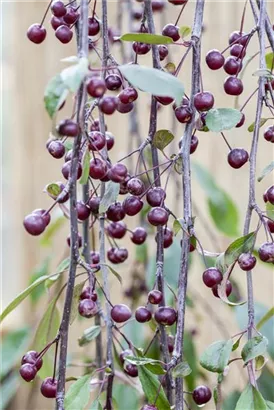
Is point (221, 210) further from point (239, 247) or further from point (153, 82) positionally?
point (153, 82)

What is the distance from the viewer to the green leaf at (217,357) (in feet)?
1.69

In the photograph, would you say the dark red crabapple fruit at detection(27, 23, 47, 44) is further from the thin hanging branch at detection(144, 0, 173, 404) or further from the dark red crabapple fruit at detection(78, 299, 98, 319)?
the dark red crabapple fruit at detection(78, 299, 98, 319)

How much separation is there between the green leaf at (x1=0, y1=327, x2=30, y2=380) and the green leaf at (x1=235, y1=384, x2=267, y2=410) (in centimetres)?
82

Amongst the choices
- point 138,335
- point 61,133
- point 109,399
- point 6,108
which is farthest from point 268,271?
point 61,133

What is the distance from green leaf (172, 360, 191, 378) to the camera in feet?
1.65

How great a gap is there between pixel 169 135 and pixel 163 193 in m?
0.07

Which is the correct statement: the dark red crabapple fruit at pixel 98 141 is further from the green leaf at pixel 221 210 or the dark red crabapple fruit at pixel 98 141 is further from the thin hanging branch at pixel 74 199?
the green leaf at pixel 221 210

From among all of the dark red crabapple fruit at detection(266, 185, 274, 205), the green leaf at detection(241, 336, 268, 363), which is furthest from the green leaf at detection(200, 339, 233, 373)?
the dark red crabapple fruit at detection(266, 185, 274, 205)

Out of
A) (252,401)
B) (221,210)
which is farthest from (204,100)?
(221,210)

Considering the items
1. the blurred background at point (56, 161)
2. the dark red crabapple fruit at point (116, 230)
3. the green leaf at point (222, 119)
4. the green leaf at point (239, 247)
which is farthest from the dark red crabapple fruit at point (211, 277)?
the blurred background at point (56, 161)

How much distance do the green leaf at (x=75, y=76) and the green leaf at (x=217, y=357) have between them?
9.9 inches

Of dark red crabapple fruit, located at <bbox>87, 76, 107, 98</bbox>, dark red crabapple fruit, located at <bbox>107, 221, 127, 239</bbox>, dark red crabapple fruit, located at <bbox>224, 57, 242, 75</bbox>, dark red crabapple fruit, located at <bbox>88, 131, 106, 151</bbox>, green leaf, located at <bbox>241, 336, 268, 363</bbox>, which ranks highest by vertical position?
dark red crabapple fruit, located at <bbox>224, 57, 242, 75</bbox>

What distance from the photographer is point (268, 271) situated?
166 centimetres

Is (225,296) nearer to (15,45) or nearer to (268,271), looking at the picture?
(268,271)
